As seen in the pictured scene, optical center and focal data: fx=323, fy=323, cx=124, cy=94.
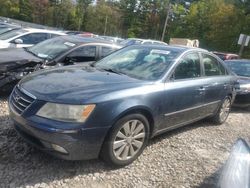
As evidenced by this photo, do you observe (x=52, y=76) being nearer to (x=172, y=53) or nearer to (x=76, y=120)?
(x=76, y=120)

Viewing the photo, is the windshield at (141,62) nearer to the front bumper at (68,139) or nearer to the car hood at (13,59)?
the front bumper at (68,139)

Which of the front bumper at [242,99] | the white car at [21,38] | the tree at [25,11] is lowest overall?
the tree at [25,11]

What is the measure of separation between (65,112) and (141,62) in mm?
1711

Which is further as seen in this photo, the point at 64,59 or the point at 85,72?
the point at 64,59

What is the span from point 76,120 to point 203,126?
3.51 m

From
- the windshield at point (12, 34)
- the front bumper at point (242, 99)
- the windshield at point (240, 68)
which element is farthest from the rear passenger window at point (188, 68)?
the windshield at point (12, 34)

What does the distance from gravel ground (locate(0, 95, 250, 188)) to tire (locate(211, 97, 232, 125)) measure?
0.98 meters

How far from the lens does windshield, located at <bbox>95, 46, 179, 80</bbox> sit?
178 inches

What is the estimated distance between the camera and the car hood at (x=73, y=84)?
11.7 ft

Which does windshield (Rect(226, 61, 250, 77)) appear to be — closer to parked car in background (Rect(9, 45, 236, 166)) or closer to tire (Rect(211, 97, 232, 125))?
tire (Rect(211, 97, 232, 125))

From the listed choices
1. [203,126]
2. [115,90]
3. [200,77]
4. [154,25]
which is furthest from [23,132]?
[154,25]

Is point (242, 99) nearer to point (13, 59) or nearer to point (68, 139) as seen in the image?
point (13, 59)

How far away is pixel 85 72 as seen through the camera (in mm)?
Result: 4449

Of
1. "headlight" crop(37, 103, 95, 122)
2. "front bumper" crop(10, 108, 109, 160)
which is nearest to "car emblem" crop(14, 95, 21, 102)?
"front bumper" crop(10, 108, 109, 160)
